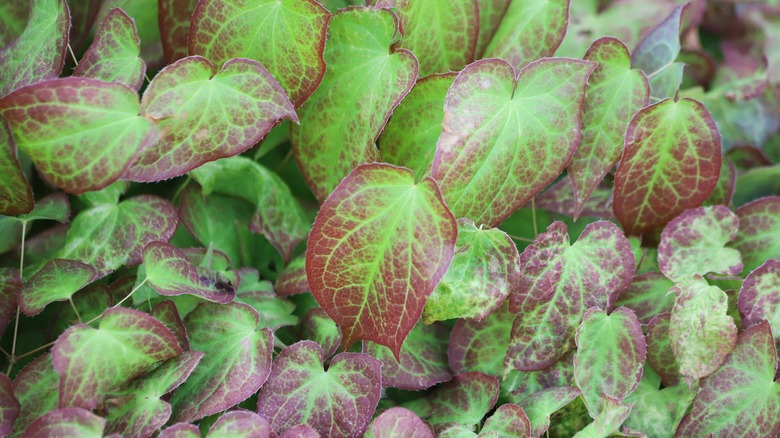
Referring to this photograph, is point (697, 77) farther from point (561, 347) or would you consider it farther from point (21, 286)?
point (21, 286)

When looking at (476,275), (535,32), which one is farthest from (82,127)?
(535,32)

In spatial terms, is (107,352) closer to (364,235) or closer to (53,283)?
(53,283)

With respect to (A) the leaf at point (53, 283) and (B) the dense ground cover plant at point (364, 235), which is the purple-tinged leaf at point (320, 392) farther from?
(A) the leaf at point (53, 283)

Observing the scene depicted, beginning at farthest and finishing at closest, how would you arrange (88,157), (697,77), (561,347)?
1. (697,77)
2. (561,347)
3. (88,157)

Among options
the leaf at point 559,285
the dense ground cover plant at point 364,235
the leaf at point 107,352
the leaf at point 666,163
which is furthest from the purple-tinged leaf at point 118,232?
the leaf at point 666,163

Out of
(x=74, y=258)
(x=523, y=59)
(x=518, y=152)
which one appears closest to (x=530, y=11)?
(x=523, y=59)

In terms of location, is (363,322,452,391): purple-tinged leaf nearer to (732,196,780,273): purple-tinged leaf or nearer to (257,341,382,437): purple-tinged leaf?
(257,341,382,437): purple-tinged leaf
